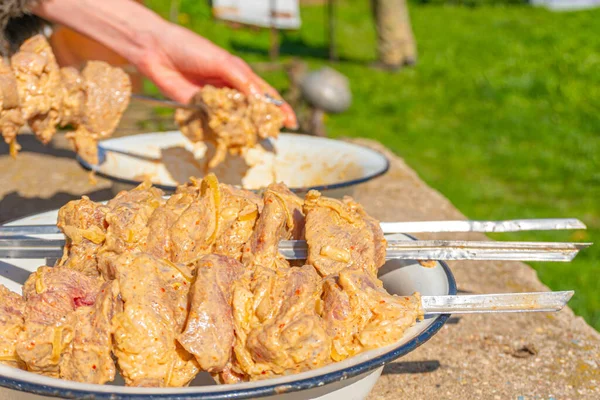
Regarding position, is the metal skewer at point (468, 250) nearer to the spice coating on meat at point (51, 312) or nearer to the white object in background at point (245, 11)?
the spice coating on meat at point (51, 312)

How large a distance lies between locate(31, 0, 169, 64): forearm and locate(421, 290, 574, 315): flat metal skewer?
6.16ft

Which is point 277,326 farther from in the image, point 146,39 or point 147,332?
point 146,39

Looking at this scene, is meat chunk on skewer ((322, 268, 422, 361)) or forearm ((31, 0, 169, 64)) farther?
forearm ((31, 0, 169, 64))

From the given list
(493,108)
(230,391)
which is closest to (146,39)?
(230,391)

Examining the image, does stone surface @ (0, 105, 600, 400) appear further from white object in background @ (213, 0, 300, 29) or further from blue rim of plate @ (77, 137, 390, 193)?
white object in background @ (213, 0, 300, 29)

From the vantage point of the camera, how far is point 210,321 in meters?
1.31

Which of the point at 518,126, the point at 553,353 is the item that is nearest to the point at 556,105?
the point at 518,126

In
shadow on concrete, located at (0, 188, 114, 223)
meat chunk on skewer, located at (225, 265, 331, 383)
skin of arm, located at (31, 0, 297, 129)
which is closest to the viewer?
meat chunk on skewer, located at (225, 265, 331, 383)

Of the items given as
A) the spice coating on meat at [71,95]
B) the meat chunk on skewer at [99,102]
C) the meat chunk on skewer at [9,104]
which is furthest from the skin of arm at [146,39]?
the meat chunk on skewer at [9,104]

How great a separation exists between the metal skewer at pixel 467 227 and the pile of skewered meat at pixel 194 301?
0.67 ft

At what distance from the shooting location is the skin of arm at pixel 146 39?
2.80 meters

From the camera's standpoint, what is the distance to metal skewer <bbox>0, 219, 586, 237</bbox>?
5.74 ft

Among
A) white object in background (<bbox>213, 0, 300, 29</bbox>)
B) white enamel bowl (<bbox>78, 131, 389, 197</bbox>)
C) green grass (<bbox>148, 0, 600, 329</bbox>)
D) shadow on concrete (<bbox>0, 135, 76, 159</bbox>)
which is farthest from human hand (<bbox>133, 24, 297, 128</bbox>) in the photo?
white object in background (<bbox>213, 0, 300, 29</bbox>)

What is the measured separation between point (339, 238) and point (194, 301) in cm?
39
